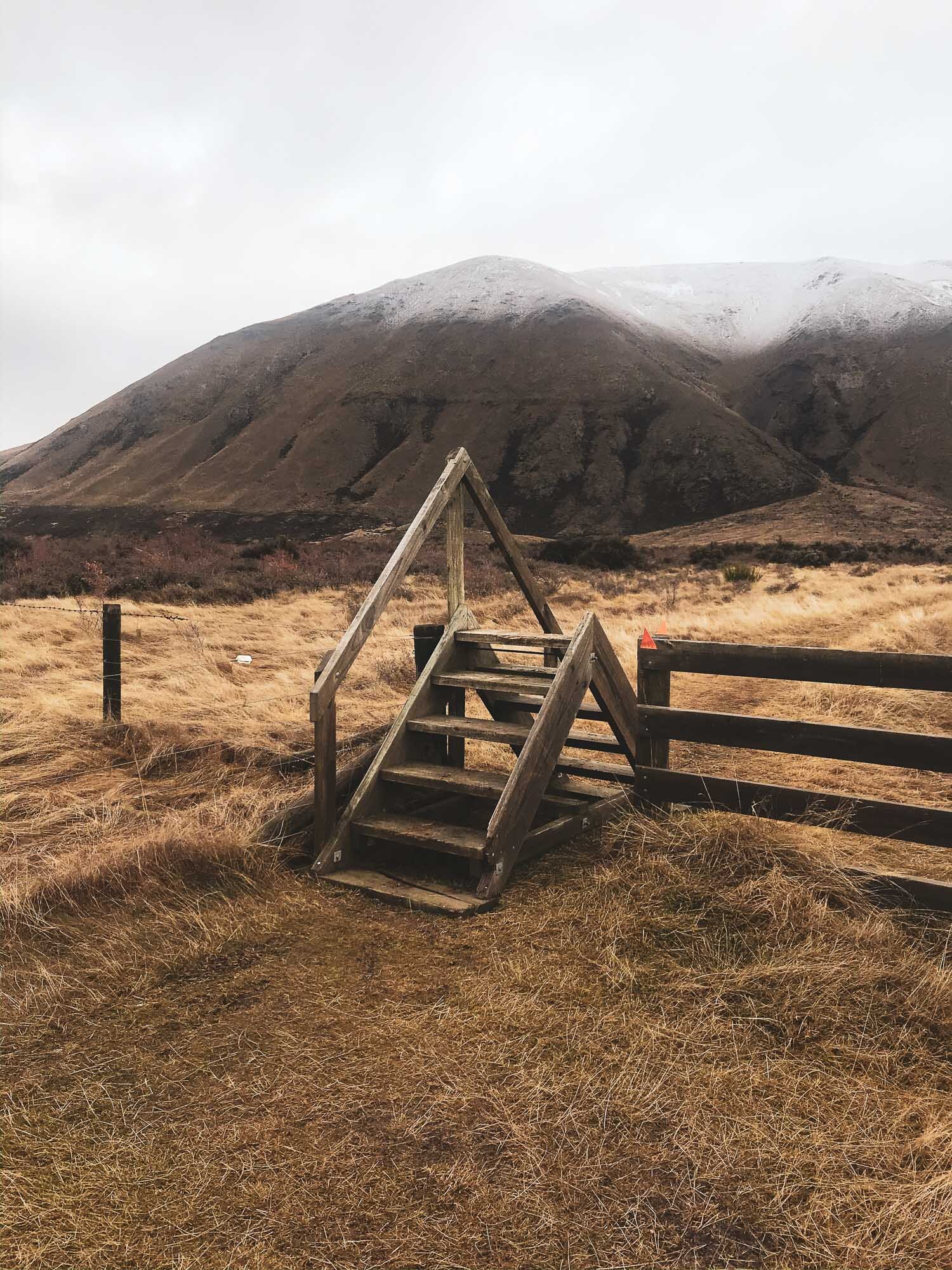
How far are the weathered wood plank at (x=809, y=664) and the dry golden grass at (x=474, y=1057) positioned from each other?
0.92 meters

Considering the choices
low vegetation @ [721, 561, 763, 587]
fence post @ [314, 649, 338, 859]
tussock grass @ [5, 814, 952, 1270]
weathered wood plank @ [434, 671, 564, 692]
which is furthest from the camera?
low vegetation @ [721, 561, 763, 587]

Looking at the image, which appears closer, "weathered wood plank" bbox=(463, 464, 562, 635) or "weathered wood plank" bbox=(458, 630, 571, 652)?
"weathered wood plank" bbox=(458, 630, 571, 652)

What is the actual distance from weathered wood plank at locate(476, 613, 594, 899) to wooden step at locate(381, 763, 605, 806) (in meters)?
0.18

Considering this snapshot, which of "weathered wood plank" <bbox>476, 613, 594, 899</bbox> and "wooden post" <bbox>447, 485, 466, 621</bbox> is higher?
"wooden post" <bbox>447, 485, 466, 621</bbox>

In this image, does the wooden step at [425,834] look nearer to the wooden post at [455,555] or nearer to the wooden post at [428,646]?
the wooden post at [428,646]

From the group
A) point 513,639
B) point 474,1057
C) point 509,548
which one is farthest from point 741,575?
point 474,1057

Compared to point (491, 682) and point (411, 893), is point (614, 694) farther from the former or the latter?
point (411, 893)

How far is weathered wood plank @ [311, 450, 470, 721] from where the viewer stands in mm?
4898

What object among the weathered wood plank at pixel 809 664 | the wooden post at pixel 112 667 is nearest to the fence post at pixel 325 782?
the weathered wood plank at pixel 809 664

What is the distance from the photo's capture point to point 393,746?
17.6ft

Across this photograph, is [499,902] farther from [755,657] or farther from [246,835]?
[755,657]

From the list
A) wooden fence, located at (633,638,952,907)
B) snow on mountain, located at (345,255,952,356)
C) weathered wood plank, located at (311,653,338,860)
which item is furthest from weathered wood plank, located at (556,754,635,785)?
snow on mountain, located at (345,255,952,356)

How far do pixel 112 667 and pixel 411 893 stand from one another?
4.89 m

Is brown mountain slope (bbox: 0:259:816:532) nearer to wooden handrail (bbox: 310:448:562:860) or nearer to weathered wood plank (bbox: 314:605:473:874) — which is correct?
wooden handrail (bbox: 310:448:562:860)
